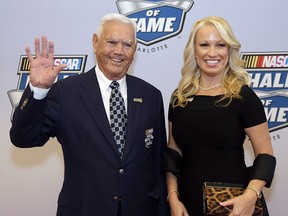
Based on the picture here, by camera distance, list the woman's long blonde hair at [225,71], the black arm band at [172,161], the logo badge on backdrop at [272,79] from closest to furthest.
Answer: the woman's long blonde hair at [225,71] → the black arm band at [172,161] → the logo badge on backdrop at [272,79]

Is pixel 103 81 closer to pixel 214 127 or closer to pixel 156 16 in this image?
pixel 214 127

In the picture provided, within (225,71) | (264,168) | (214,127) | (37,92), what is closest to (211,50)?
(225,71)

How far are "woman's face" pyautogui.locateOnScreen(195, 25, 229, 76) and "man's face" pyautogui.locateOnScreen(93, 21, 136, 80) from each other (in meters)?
0.34

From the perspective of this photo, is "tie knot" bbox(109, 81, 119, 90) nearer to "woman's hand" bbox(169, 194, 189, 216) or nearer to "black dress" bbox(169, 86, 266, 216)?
"black dress" bbox(169, 86, 266, 216)

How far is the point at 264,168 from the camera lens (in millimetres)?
1605

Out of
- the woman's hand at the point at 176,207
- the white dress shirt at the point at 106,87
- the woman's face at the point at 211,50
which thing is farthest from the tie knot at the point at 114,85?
the woman's hand at the point at 176,207

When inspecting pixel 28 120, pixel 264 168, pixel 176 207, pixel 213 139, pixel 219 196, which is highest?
pixel 28 120

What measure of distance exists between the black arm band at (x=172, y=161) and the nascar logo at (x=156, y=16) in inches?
37.6

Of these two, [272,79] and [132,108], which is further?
[272,79]

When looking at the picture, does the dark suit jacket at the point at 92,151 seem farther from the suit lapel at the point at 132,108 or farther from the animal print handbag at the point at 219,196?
the animal print handbag at the point at 219,196

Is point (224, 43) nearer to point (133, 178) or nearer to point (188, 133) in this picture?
point (188, 133)

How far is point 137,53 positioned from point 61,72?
0.56 m

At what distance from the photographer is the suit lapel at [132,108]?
1663 millimetres

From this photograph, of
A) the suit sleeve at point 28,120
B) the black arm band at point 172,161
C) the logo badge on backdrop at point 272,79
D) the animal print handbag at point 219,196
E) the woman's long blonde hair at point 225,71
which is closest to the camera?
the suit sleeve at point 28,120
